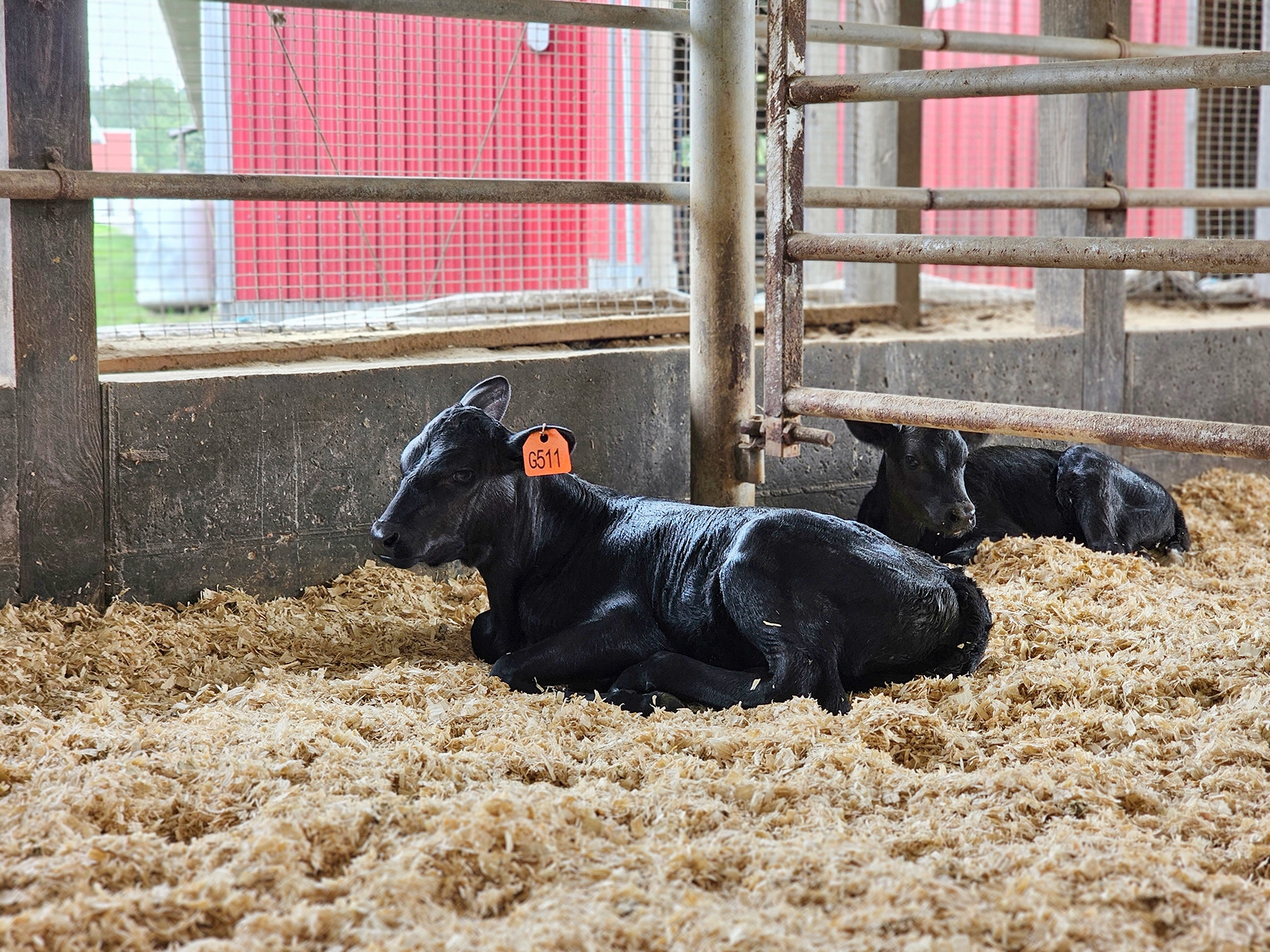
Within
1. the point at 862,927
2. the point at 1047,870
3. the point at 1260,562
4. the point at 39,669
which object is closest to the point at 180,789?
the point at 39,669

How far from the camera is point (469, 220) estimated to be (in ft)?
24.9

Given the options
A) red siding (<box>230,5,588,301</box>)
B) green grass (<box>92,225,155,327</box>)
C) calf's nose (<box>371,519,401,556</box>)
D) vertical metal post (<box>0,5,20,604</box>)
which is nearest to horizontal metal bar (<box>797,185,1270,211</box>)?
calf's nose (<box>371,519,401,556</box>)

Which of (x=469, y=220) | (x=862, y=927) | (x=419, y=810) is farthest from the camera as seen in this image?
(x=469, y=220)

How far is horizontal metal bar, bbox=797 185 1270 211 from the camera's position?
495 cm

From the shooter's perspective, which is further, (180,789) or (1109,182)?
(1109,182)

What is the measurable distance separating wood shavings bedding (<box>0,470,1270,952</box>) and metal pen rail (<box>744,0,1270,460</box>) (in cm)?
61

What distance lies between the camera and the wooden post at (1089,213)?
6.16 metres

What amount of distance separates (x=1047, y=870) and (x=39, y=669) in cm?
255

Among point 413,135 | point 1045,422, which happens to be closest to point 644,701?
point 1045,422

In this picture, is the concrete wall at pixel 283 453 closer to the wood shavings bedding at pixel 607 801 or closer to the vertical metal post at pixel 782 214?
the wood shavings bedding at pixel 607 801

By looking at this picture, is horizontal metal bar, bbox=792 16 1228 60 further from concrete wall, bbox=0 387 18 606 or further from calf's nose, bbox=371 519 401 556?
concrete wall, bbox=0 387 18 606

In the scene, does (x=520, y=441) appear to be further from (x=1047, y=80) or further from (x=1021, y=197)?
(x=1021, y=197)

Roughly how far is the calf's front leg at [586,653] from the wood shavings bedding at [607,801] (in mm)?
123

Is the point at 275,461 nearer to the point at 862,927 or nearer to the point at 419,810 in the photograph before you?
the point at 419,810
